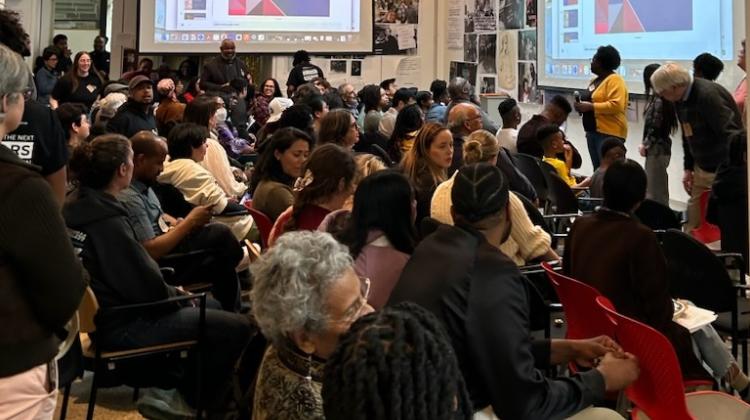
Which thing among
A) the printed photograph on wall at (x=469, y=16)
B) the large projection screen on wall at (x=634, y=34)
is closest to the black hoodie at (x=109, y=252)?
the large projection screen on wall at (x=634, y=34)

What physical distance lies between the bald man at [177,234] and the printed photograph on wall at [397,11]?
27.2ft

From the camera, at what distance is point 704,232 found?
17.2 feet

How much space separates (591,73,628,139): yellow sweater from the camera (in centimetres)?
680

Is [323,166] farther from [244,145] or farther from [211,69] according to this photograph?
[211,69]

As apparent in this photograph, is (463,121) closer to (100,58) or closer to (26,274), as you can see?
(26,274)

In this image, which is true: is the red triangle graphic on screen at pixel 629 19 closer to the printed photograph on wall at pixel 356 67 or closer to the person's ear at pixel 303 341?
the printed photograph on wall at pixel 356 67

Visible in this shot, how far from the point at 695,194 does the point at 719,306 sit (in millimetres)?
2645

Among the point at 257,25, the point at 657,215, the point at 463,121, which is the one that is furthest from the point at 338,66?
the point at 657,215

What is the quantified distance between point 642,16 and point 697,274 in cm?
495

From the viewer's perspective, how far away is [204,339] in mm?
3195

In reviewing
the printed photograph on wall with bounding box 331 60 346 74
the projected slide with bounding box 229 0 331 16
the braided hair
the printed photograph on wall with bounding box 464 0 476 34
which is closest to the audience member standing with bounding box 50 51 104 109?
the projected slide with bounding box 229 0 331 16

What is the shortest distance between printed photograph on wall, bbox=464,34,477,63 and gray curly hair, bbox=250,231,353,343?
9.99 meters

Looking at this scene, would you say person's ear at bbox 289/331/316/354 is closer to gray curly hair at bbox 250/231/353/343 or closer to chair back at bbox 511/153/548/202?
gray curly hair at bbox 250/231/353/343

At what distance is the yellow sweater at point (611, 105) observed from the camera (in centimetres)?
680
